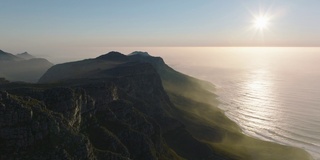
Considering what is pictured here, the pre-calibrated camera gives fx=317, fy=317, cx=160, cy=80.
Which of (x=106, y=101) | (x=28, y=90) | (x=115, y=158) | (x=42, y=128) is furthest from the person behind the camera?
(x=106, y=101)

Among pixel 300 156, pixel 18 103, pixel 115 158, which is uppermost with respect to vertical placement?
pixel 18 103

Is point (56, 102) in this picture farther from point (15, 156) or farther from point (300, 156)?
point (300, 156)

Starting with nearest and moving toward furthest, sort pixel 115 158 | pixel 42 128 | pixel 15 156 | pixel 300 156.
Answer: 1. pixel 15 156
2. pixel 42 128
3. pixel 115 158
4. pixel 300 156

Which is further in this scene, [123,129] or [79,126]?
[123,129]

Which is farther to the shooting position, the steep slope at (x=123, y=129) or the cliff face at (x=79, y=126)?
the steep slope at (x=123, y=129)

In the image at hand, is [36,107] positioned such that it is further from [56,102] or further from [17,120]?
[56,102]

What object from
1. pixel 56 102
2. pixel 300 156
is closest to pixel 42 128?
pixel 56 102

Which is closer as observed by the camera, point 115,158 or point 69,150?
point 69,150

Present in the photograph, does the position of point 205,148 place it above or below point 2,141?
below

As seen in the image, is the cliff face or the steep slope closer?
the cliff face

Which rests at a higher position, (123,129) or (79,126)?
(79,126)
